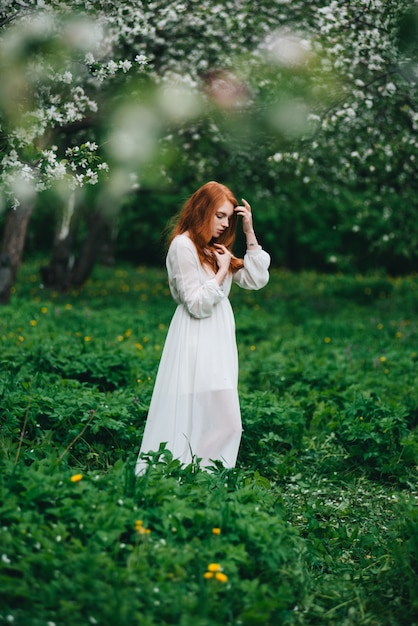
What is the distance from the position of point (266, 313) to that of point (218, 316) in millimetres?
7687

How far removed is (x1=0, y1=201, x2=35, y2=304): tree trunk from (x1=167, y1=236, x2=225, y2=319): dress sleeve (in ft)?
23.7

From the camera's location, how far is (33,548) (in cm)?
319

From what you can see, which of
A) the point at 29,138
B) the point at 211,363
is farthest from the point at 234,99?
the point at 211,363

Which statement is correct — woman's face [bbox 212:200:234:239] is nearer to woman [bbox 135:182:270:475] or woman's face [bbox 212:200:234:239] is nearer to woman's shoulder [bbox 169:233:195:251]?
woman [bbox 135:182:270:475]

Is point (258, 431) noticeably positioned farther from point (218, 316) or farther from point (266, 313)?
point (266, 313)

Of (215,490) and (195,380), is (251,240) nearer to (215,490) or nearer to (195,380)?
(195,380)

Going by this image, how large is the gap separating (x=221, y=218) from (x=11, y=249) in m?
7.55

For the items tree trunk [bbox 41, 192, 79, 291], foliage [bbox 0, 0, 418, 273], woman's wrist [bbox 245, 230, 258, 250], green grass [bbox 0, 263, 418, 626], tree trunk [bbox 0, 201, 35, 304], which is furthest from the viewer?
tree trunk [bbox 41, 192, 79, 291]

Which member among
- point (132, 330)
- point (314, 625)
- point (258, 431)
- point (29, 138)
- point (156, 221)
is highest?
point (29, 138)

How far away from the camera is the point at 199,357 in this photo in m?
4.32

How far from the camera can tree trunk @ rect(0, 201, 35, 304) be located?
436 inches

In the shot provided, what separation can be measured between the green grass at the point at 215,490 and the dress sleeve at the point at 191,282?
0.96 meters

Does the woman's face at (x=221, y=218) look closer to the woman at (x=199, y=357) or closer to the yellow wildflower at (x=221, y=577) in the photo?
the woman at (x=199, y=357)

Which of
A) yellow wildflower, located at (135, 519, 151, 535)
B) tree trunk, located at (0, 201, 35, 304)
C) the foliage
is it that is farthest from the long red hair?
tree trunk, located at (0, 201, 35, 304)
